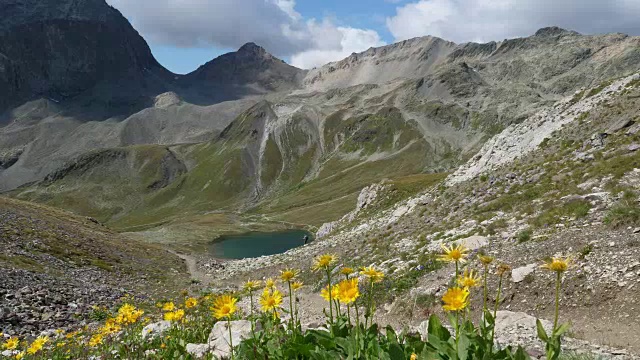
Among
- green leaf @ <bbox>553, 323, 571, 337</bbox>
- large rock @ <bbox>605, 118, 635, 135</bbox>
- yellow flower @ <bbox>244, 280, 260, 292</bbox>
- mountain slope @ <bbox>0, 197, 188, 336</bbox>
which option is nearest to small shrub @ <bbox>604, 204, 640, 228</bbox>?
large rock @ <bbox>605, 118, 635, 135</bbox>

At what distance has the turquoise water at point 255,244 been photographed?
322 ft

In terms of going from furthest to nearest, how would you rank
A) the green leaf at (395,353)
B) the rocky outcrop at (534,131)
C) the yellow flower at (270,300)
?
the rocky outcrop at (534,131)
the yellow flower at (270,300)
the green leaf at (395,353)

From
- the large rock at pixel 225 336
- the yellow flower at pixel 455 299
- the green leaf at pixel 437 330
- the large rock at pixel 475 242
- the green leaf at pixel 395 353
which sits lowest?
the large rock at pixel 225 336

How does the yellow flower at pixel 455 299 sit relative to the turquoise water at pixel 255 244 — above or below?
above

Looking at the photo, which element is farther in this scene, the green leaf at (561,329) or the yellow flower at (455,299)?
the yellow flower at (455,299)

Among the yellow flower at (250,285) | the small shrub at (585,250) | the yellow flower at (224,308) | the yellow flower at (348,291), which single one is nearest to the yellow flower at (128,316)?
the yellow flower at (250,285)

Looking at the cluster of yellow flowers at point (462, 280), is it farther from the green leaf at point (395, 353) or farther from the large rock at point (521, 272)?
the large rock at point (521, 272)

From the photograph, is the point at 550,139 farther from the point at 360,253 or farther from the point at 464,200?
the point at 360,253

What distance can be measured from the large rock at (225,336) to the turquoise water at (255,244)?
3428 inches

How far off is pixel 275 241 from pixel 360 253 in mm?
87102

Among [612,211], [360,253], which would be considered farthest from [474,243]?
[360,253]

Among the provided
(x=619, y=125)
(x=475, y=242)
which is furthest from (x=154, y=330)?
(x=619, y=125)

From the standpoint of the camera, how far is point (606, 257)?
506 inches

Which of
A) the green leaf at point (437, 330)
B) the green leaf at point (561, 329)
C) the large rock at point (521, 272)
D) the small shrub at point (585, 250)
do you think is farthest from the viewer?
the large rock at point (521, 272)
